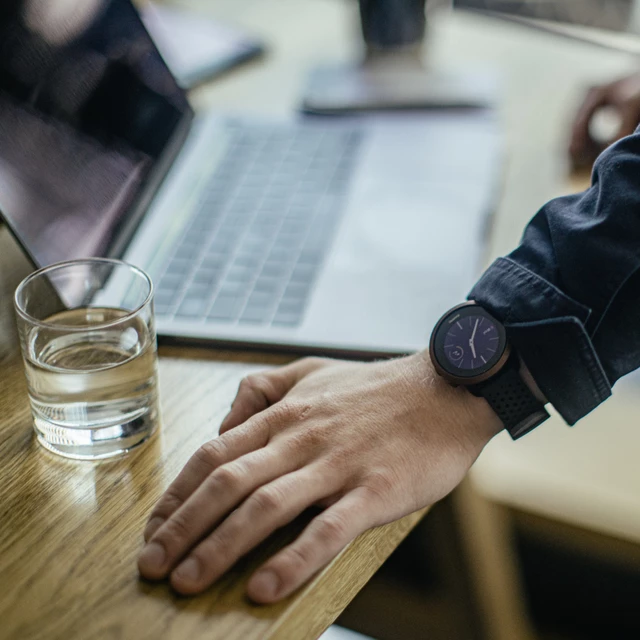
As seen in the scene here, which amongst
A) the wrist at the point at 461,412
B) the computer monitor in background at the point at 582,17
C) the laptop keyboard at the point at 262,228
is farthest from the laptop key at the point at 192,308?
the computer monitor in background at the point at 582,17

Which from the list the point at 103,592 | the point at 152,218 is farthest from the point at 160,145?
the point at 103,592

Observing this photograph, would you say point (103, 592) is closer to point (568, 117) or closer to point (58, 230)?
point (58, 230)

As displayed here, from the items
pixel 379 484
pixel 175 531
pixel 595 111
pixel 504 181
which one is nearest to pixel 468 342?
pixel 379 484

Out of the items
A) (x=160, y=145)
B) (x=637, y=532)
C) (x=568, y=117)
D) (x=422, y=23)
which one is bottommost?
(x=637, y=532)

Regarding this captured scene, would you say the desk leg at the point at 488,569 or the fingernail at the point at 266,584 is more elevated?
the fingernail at the point at 266,584

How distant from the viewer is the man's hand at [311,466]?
48cm

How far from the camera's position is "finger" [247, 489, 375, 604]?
0.46m

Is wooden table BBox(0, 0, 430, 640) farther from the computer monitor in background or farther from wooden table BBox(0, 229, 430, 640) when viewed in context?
the computer monitor in background

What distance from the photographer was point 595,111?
0.96 metres

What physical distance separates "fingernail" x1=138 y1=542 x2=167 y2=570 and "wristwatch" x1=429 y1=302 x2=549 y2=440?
23 cm

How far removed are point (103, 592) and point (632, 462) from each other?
0.75 metres

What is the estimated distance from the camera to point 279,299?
745 millimetres

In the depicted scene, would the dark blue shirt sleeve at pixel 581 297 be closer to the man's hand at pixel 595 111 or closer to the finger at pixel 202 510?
the finger at pixel 202 510

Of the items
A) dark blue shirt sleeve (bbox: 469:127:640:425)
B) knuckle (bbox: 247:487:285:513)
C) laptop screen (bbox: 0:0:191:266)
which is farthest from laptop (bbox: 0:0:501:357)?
knuckle (bbox: 247:487:285:513)
